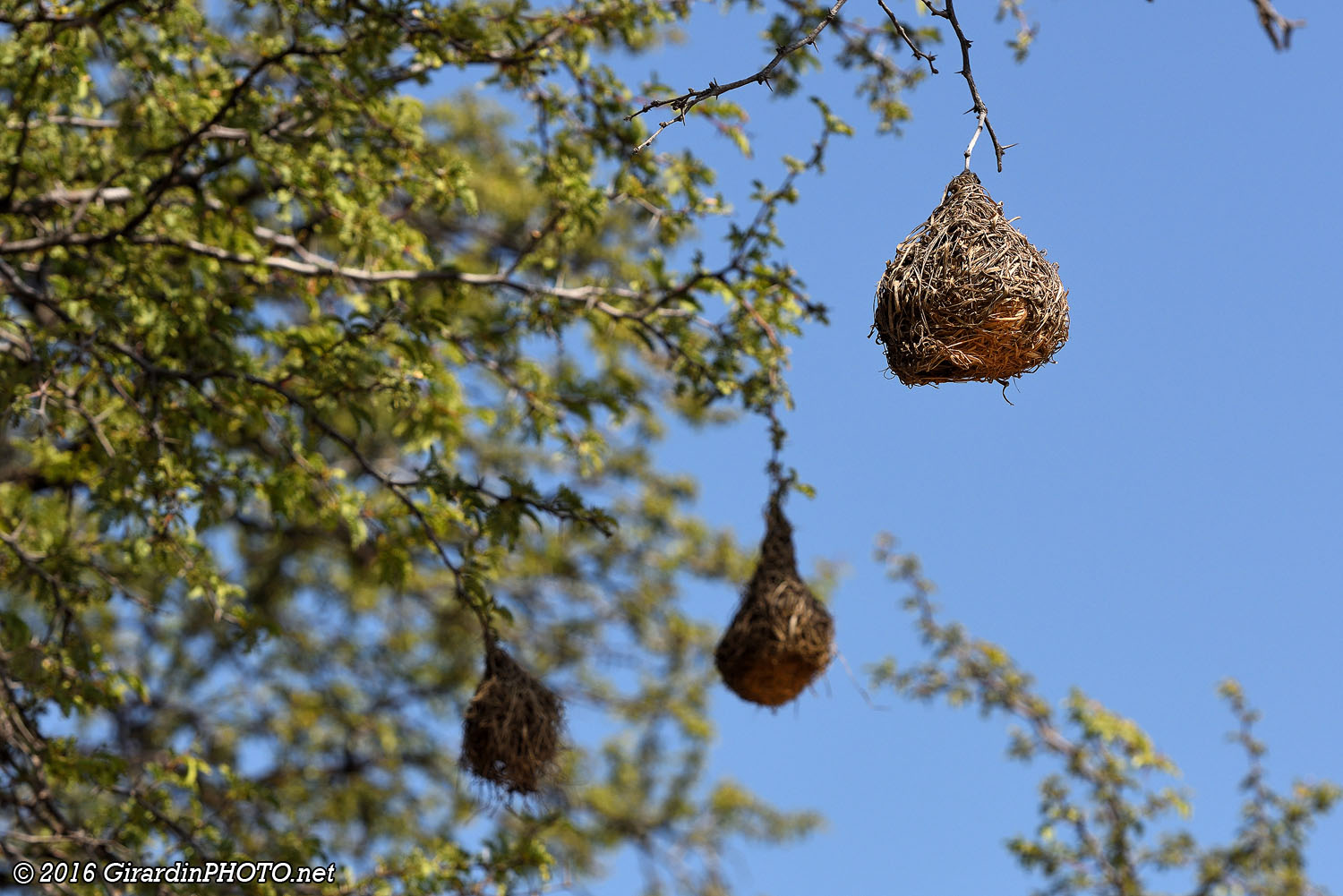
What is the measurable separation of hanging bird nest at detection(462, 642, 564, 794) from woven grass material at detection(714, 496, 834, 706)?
2.79ft

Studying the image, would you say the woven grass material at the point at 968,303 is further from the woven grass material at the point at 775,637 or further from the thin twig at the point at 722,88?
the woven grass material at the point at 775,637

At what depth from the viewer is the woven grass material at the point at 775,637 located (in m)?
4.97

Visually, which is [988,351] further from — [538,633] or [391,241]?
[538,633]

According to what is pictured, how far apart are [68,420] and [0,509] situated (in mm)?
852

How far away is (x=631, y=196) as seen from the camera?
586cm

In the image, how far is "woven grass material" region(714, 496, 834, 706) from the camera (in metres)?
4.97

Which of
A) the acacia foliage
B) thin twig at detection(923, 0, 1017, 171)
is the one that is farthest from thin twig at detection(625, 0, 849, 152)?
the acacia foliage

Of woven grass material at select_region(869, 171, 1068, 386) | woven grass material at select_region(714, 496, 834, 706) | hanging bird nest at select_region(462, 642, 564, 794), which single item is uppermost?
woven grass material at select_region(714, 496, 834, 706)

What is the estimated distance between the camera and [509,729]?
4332 millimetres

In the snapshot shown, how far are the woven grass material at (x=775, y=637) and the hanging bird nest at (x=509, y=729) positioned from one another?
2.79 feet

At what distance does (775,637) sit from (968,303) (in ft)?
6.75

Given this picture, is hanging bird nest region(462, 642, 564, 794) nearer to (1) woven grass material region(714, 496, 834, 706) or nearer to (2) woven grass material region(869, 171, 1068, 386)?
(1) woven grass material region(714, 496, 834, 706)

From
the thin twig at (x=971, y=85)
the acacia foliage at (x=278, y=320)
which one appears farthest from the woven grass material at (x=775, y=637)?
the thin twig at (x=971, y=85)

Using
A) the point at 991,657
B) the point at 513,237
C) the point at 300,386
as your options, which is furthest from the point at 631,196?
the point at 513,237
